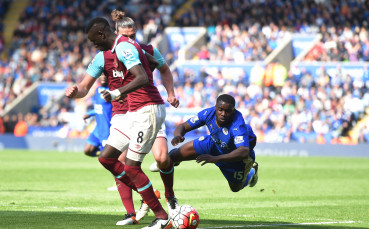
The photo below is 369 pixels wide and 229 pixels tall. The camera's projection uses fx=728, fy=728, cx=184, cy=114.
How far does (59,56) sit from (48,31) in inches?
106

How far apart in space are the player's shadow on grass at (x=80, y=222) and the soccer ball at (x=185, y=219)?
355mm

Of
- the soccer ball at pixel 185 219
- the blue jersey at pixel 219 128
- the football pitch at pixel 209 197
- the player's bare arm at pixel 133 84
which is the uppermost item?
the player's bare arm at pixel 133 84

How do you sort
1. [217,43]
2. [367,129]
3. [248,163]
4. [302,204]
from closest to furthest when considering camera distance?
[248,163] < [302,204] < [367,129] < [217,43]

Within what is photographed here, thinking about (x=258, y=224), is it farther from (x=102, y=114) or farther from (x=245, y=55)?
(x=245, y=55)

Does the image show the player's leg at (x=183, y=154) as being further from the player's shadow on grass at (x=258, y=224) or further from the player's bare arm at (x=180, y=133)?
the player's shadow on grass at (x=258, y=224)

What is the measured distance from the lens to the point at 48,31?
1633 inches

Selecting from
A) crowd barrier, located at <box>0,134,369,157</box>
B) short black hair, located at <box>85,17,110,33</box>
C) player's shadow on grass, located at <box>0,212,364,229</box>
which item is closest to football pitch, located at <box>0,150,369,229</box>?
player's shadow on grass, located at <box>0,212,364,229</box>

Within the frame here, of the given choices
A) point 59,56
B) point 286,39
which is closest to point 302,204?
point 286,39

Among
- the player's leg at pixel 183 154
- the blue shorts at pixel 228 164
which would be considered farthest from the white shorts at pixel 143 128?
the blue shorts at pixel 228 164

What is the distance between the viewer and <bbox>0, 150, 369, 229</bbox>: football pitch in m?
9.40

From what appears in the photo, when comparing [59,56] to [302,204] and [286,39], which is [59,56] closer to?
[286,39]

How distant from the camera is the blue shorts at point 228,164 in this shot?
10.7 m

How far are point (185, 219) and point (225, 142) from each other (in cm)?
223

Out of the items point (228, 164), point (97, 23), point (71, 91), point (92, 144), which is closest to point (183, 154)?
point (228, 164)
